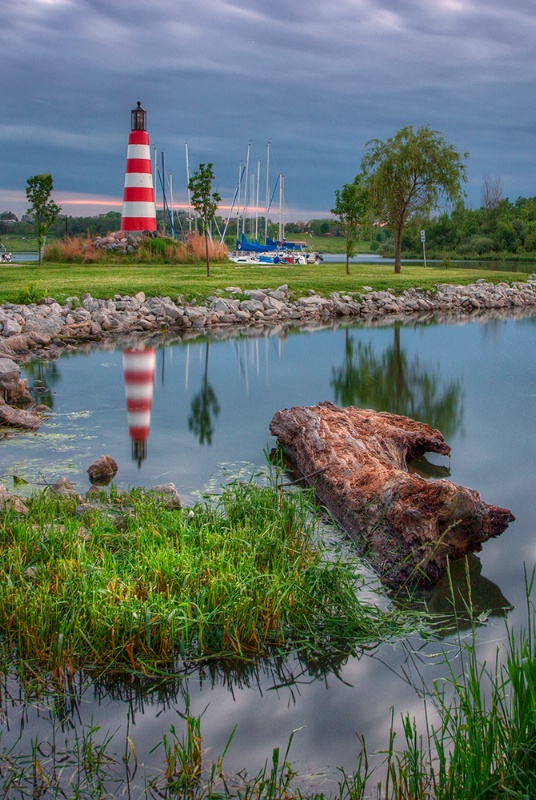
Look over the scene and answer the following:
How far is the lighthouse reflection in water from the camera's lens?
1011 centimetres

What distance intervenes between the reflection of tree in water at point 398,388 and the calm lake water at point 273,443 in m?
0.05

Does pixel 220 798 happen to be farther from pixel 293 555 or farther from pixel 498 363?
pixel 498 363

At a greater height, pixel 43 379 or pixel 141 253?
pixel 141 253

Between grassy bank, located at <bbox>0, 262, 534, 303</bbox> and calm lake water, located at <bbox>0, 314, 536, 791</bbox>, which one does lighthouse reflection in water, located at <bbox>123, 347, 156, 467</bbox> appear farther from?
grassy bank, located at <bbox>0, 262, 534, 303</bbox>

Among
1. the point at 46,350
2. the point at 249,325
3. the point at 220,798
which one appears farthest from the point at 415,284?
the point at 220,798

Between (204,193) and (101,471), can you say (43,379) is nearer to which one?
(101,471)

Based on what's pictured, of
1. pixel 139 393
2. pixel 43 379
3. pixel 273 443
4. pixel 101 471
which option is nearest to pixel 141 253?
pixel 43 379

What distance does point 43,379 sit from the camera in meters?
14.5

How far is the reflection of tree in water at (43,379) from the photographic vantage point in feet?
41.9

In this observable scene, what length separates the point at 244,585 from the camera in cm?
491

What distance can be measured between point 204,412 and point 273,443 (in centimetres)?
246

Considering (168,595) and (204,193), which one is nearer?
(168,595)

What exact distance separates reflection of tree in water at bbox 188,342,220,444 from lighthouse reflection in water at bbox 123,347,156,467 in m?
0.62

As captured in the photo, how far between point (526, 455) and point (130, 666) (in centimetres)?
632
